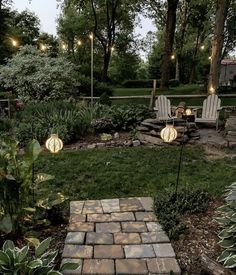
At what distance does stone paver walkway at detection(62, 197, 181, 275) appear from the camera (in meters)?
2.96

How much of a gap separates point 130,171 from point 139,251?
2266 millimetres

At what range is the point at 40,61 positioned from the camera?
34.7 ft

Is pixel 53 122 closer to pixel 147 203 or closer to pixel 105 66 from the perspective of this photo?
pixel 147 203

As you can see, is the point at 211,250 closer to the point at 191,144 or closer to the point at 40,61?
the point at 191,144

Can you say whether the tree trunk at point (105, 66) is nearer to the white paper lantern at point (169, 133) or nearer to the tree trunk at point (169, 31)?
the tree trunk at point (169, 31)

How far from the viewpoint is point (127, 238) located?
3412 mm

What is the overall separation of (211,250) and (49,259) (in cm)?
155

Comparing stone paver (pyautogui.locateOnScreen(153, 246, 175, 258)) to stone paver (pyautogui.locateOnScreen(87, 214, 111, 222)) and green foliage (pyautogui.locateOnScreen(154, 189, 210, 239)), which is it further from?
stone paver (pyautogui.locateOnScreen(87, 214, 111, 222))

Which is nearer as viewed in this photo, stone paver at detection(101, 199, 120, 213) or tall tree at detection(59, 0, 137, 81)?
stone paver at detection(101, 199, 120, 213)

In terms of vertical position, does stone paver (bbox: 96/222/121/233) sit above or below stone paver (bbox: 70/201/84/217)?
below

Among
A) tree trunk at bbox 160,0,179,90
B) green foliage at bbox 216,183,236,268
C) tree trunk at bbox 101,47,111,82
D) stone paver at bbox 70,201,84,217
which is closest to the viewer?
green foliage at bbox 216,183,236,268

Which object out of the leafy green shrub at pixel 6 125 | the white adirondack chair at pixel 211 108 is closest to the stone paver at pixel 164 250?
the white adirondack chair at pixel 211 108

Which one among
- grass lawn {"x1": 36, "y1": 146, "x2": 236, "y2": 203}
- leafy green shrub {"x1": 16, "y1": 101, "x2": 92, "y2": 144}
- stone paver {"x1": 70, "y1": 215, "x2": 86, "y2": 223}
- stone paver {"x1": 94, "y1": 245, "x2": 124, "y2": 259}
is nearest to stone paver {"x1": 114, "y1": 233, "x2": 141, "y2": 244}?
stone paver {"x1": 94, "y1": 245, "x2": 124, "y2": 259}

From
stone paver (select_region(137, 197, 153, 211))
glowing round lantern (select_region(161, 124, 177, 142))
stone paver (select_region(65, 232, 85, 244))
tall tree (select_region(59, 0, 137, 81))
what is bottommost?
stone paver (select_region(65, 232, 85, 244))
